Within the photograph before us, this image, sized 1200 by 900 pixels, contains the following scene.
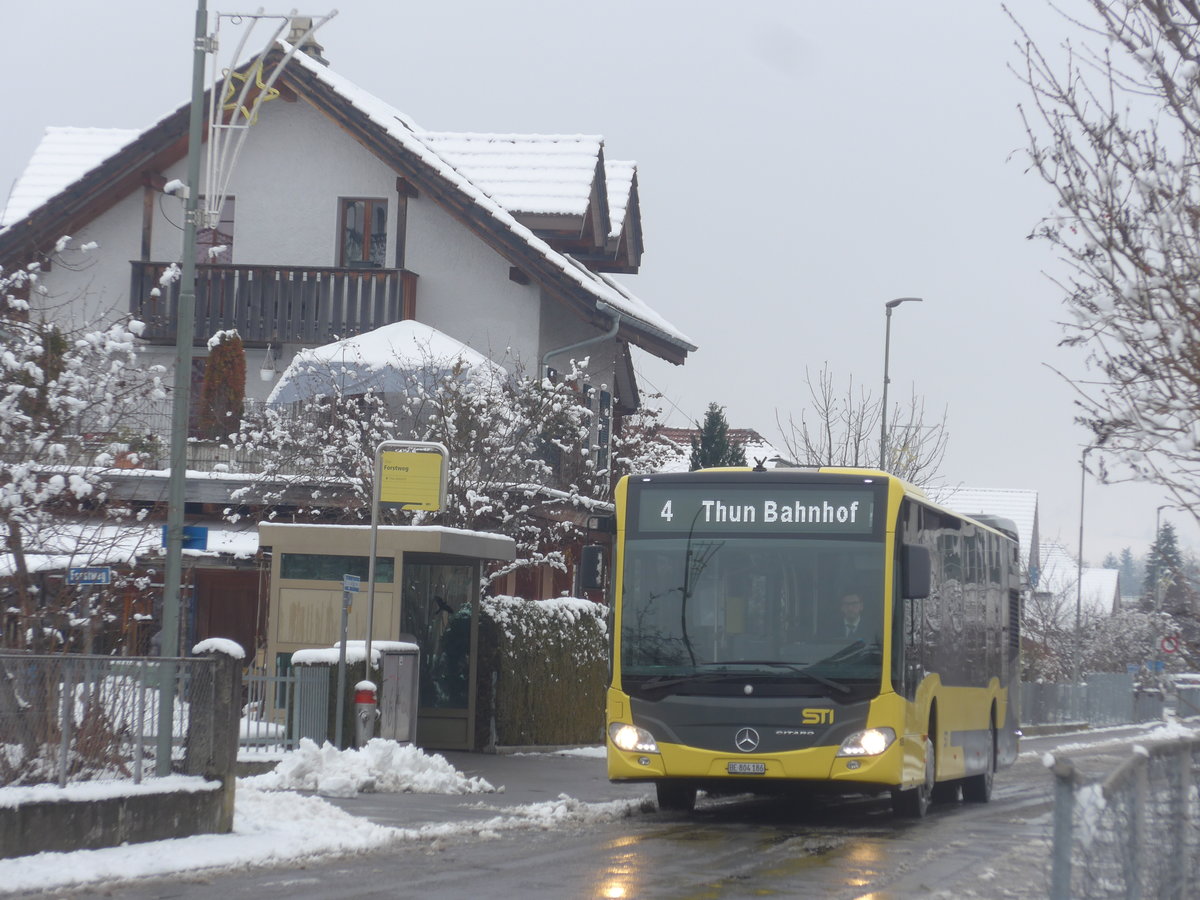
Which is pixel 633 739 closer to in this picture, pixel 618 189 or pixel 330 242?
pixel 330 242

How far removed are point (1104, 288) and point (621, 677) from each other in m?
7.41

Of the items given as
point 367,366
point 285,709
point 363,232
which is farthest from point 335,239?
point 285,709

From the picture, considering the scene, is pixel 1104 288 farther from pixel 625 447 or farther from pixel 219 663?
pixel 625 447

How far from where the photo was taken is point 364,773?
56.0ft

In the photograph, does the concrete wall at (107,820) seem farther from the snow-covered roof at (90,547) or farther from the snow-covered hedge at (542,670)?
the snow-covered hedge at (542,670)

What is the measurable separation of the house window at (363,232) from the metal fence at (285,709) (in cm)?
1613

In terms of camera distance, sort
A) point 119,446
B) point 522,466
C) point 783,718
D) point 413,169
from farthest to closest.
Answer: point 413,169, point 522,466, point 119,446, point 783,718

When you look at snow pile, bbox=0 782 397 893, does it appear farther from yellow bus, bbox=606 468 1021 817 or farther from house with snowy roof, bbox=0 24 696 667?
house with snowy roof, bbox=0 24 696 667

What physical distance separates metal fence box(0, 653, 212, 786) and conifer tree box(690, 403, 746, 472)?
31.2 m

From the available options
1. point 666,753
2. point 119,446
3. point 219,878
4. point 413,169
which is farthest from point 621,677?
point 413,169

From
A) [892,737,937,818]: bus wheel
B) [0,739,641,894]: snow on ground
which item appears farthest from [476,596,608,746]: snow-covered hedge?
[892,737,937,818]: bus wheel

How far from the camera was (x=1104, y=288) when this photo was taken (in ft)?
30.4

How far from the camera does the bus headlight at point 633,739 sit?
15594 mm

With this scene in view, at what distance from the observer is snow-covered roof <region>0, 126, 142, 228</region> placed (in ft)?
116
